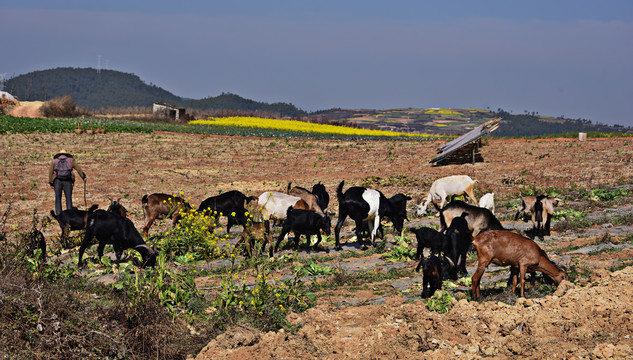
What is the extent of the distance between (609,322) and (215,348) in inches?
211

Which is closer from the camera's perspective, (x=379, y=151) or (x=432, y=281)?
(x=432, y=281)

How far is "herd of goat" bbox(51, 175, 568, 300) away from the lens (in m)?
9.80

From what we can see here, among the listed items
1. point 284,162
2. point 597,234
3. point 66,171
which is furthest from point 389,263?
point 284,162

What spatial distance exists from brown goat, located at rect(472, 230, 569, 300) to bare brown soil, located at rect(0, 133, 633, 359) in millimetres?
535

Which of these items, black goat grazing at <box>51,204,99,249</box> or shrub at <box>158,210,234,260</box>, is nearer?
shrub at <box>158,210,234,260</box>

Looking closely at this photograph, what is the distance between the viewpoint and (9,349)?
773 cm

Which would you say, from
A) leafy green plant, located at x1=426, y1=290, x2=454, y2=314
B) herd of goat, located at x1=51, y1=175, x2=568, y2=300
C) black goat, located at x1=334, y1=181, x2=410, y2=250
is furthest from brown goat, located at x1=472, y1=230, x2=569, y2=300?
black goat, located at x1=334, y1=181, x2=410, y2=250

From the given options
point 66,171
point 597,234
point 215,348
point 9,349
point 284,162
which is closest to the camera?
point 9,349

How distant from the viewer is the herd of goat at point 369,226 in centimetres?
980

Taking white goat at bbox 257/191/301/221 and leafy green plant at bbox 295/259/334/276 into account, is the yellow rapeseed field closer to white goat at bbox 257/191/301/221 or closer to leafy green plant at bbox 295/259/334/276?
white goat at bbox 257/191/301/221

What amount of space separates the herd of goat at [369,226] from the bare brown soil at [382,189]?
77 centimetres

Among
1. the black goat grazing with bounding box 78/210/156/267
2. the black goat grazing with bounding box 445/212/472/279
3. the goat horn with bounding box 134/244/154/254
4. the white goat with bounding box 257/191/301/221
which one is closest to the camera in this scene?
the black goat grazing with bounding box 445/212/472/279

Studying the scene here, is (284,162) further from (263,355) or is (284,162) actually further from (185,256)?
(263,355)

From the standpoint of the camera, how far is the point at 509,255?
969cm
